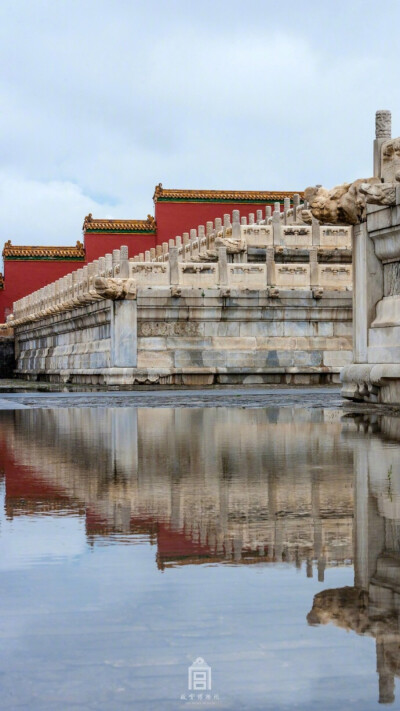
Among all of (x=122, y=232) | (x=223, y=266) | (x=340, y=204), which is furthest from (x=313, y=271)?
(x=122, y=232)

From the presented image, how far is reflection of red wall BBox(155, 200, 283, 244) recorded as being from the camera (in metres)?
47.0

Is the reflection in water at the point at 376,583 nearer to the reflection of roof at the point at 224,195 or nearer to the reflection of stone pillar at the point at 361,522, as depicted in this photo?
the reflection of stone pillar at the point at 361,522

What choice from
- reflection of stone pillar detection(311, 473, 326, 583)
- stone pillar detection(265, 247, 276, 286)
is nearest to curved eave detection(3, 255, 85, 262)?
stone pillar detection(265, 247, 276, 286)

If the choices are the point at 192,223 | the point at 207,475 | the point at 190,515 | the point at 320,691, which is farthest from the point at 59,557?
the point at 192,223

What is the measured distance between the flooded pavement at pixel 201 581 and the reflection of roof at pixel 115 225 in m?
41.4

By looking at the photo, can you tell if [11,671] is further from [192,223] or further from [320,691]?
[192,223]

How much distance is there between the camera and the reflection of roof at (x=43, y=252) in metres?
51.6

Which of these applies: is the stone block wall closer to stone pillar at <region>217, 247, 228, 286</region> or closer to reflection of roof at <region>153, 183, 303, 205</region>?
reflection of roof at <region>153, 183, 303, 205</region>

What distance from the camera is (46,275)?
5269 centimetres

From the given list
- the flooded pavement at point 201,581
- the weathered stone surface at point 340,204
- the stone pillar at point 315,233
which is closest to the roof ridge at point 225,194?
the stone pillar at point 315,233

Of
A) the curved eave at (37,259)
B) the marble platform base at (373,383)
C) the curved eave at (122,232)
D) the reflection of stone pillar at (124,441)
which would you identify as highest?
the curved eave at (122,232)

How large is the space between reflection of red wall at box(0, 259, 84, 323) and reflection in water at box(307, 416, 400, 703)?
1850 inches

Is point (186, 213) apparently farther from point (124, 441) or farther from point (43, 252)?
point (124, 441)

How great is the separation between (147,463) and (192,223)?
40681mm
